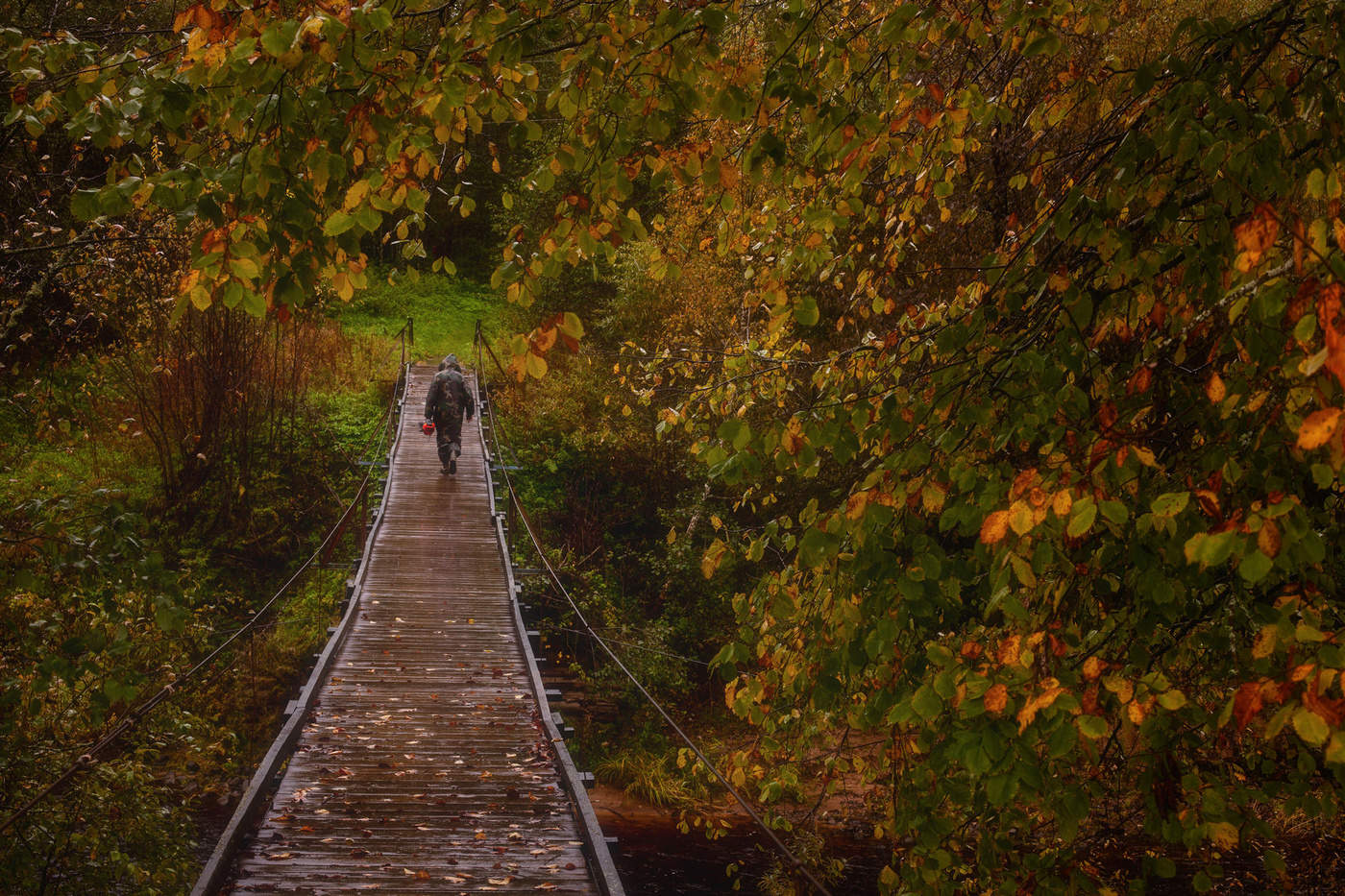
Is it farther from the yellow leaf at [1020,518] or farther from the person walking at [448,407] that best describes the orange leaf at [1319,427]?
the person walking at [448,407]

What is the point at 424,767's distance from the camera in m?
7.32

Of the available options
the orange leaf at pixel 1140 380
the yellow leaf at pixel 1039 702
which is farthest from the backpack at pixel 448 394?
the yellow leaf at pixel 1039 702

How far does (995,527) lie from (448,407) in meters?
14.0

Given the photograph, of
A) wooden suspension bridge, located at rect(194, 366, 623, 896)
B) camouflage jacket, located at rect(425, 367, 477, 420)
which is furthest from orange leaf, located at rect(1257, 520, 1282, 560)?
camouflage jacket, located at rect(425, 367, 477, 420)

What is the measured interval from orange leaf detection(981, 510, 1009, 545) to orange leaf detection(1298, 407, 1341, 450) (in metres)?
0.59

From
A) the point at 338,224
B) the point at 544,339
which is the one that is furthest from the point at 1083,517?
the point at 338,224

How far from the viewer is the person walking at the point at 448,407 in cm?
1521

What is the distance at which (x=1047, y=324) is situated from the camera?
261 centimetres

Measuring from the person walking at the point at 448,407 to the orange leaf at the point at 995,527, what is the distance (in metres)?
13.7

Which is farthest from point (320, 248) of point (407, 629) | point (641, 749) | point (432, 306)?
point (432, 306)

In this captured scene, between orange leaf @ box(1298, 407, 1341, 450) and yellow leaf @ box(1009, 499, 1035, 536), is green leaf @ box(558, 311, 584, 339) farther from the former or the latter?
orange leaf @ box(1298, 407, 1341, 450)

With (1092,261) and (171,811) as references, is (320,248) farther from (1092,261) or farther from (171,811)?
(171,811)

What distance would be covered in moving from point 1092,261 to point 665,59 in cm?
145

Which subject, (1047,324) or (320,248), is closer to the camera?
(320,248)
